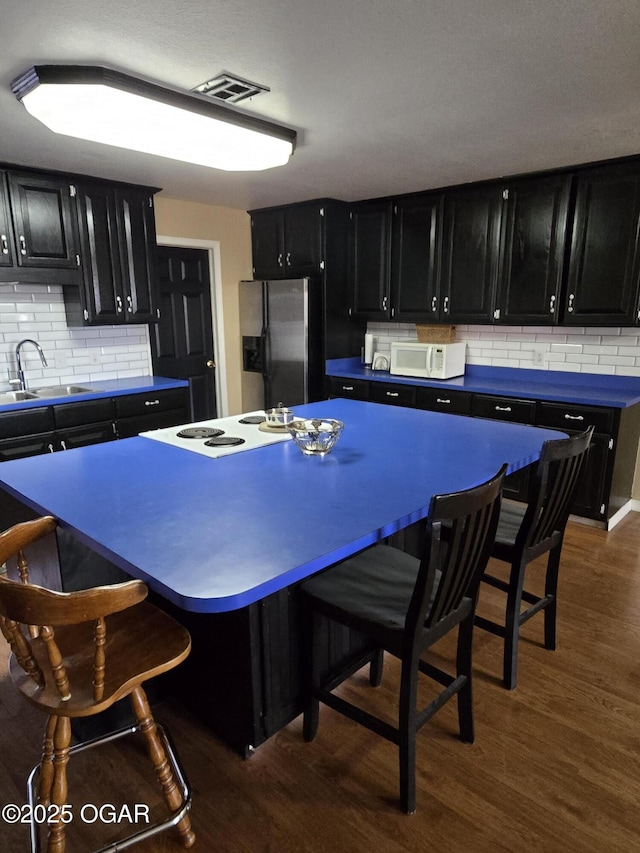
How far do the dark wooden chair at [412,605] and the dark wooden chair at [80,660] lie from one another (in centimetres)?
48

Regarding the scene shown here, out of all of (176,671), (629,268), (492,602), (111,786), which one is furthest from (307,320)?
(111,786)

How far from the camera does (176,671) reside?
1.95 meters

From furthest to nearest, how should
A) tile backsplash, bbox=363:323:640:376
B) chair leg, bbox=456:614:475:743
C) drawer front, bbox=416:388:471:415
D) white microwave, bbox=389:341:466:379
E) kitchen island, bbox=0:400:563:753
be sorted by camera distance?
white microwave, bbox=389:341:466:379 → drawer front, bbox=416:388:471:415 → tile backsplash, bbox=363:323:640:376 → chair leg, bbox=456:614:475:743 → kitchen island, bbox=0:400:563:753

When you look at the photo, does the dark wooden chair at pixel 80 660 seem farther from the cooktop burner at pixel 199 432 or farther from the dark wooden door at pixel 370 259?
the dark wooden door at pixel 370 259

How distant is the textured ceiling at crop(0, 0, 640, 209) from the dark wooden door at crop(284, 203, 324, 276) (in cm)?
139

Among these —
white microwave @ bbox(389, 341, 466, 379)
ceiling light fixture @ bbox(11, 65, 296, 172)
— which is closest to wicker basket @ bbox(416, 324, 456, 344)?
white microwave @ bbox(389, 341, 466, 379)

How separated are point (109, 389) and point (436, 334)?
2546mm

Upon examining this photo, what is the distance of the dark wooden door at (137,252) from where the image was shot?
3.94 metres

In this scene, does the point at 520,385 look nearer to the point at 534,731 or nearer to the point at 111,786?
the point at 534,731

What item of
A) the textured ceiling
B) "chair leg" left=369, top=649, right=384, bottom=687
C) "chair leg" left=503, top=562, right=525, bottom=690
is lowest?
"chair leg" left=369, top=649, right=384, bottom=687

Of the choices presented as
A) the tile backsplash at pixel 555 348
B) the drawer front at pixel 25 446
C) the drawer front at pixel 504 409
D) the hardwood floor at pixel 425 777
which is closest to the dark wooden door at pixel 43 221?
the drawer front at pixel 25 446

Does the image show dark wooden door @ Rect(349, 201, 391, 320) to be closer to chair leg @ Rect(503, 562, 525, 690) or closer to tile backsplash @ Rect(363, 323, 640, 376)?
tile backsplash @ Rect(363, 323, 640, 376)

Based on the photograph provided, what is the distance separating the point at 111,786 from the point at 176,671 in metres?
0.39

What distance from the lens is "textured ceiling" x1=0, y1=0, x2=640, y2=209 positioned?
5.31 ft
